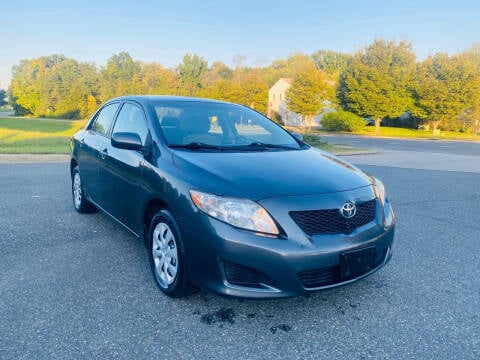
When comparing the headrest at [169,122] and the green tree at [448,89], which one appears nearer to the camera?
the headrest at [169,122]

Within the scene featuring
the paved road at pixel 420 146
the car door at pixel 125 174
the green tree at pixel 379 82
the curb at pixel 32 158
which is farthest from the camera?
the green tree at pixel 379 82

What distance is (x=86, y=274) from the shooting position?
10.8 ft

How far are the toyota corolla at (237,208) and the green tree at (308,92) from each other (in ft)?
122

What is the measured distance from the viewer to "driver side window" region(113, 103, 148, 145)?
139 inches

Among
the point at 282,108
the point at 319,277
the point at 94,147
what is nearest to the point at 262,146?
the point at 319,277

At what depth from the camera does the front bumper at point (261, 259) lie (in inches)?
93.6

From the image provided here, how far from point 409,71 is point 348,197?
44.6m

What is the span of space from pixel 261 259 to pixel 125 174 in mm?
1762

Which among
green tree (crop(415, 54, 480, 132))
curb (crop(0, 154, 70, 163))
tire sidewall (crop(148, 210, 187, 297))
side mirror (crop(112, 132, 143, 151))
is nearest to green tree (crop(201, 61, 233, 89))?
green tree (crop(415, 54, 480, 132))

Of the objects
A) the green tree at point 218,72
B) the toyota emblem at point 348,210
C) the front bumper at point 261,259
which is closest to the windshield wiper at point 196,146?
the front bumper at point 261,259

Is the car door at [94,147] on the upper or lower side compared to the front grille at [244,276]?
upper

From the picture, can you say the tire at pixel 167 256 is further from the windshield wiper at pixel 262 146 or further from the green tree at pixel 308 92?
the green tree at pixel 308 92

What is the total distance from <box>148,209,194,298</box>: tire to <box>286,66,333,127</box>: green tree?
125 ft

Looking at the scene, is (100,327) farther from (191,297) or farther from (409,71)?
(409,71)
